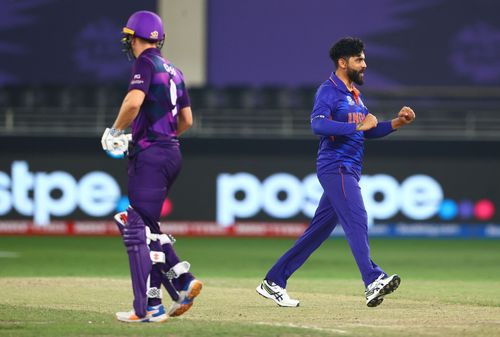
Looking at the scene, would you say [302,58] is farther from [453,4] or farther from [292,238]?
[292,238]

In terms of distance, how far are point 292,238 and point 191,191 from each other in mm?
2060

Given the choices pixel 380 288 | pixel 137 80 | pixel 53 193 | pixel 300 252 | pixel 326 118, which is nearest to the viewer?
pixel 137 80

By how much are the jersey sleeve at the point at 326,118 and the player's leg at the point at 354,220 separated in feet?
1.28

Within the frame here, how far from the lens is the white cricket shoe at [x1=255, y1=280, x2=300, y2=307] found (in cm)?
906

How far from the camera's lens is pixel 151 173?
24.6 feet

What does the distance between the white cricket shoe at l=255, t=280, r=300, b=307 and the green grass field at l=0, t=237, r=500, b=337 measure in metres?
0.10

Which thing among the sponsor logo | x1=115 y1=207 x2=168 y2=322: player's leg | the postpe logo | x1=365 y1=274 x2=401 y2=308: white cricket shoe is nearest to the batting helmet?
x1=115 y1=207 x2=168 y2=322: player's leg

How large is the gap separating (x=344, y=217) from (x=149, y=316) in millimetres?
1926

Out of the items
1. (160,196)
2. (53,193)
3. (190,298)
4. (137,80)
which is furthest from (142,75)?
(53,193)

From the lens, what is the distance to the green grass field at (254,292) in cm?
737

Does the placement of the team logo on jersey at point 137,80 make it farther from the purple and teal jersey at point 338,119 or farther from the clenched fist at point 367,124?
the clenched fist at point 367,124

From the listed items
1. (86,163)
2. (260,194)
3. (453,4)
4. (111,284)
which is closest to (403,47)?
(453,4)

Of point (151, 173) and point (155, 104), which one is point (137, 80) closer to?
point (155, 104)

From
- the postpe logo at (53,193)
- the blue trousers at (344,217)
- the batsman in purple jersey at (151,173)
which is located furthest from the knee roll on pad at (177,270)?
the postpe logo at (53,193)
